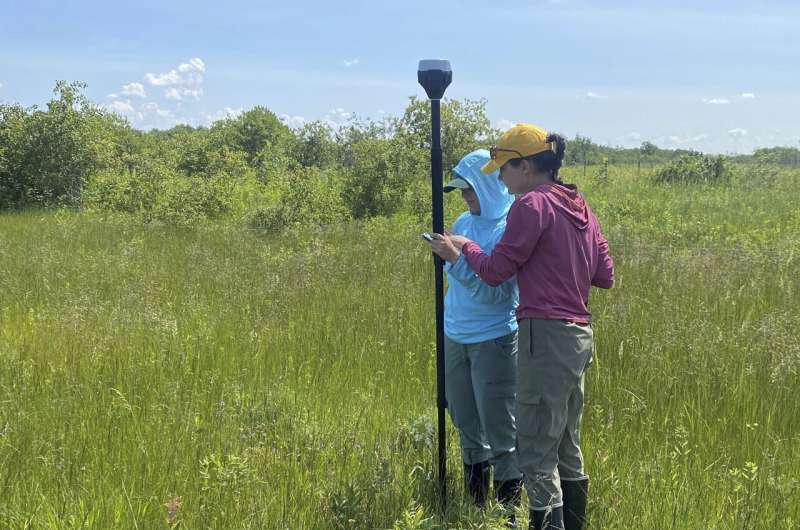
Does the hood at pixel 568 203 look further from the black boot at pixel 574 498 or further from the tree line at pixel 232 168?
the tree line at pixel 232 168

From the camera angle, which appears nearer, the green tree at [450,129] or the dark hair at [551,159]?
the dark hair at [551,159]

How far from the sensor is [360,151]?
12.5 m

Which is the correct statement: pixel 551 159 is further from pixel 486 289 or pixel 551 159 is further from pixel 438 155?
pixel 486 289

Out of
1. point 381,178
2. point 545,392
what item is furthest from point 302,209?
point 545,392

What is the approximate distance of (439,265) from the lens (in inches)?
90.0

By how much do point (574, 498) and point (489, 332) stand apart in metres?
0.76

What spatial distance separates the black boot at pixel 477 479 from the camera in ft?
8.41

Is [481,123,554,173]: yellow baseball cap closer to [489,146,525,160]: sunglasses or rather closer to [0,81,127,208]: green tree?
[489,146,525,160]: sunglasses

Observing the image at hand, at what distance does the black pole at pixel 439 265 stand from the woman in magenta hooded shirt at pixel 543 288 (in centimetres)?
9

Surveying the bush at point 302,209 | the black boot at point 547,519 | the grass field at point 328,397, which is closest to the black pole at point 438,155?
the black boot at point 547,519

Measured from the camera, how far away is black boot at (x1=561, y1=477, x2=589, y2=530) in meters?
2.29

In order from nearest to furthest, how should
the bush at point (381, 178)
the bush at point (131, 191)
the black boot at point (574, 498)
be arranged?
the black boot at point (574, 498) < the bush at point (381, 178) < the bush at point (131, 191)

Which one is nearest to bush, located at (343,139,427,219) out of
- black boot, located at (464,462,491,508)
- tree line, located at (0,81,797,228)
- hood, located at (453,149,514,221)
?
tree line, located at (0,81,797,228)

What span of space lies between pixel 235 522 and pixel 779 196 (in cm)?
1666
